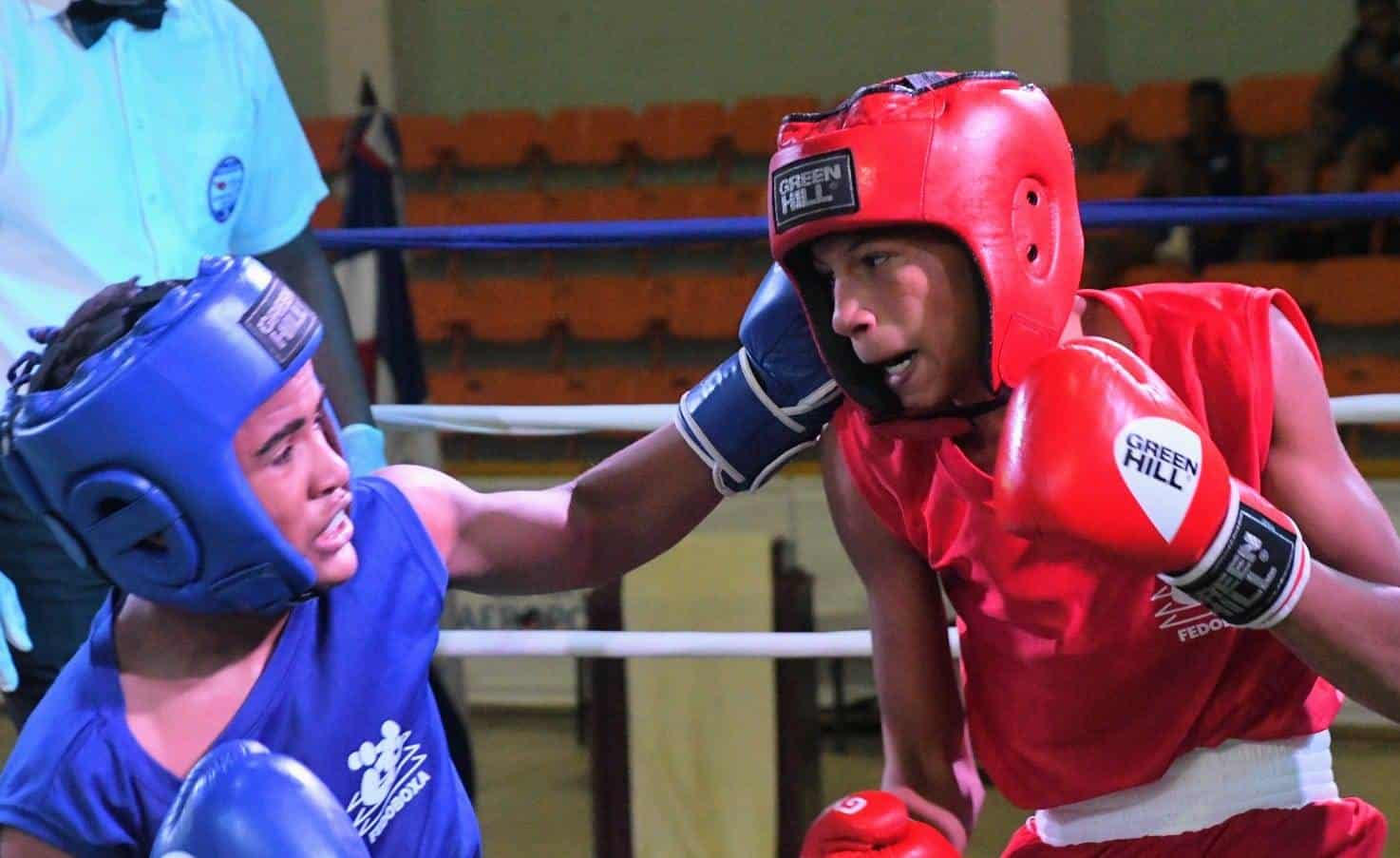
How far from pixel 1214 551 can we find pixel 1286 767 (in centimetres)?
35

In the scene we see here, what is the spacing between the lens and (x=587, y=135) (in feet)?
22.0

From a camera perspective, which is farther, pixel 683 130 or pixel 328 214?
pixel 328 214

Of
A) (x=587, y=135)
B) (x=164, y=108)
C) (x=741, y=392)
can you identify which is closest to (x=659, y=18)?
(x=587, y=135)

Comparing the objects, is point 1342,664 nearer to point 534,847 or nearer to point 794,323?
point 794,323

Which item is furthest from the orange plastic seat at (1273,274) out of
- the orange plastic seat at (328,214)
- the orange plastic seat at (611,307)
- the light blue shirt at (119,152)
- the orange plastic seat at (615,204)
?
the light blue shirt at (119,152)

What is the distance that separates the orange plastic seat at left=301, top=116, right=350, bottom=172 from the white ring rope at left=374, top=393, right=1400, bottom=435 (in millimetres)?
4279

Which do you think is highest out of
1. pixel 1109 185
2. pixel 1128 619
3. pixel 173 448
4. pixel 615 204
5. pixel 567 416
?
pixel 173 448

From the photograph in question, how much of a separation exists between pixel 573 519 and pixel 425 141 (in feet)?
18.0

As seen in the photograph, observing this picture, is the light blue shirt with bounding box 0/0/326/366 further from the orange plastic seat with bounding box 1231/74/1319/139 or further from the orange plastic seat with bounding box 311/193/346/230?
the orange plastic seat with bounding box 311/193/346/230

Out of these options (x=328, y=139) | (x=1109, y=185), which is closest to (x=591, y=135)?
(x=328, y=139)

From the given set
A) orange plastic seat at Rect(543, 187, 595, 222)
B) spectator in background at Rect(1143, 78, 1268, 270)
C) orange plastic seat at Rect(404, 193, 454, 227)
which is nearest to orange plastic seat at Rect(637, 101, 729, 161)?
orange plastic seat at Rect(543, 187, 595, 222)

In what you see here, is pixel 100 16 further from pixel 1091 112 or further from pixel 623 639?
pixel 1091 112

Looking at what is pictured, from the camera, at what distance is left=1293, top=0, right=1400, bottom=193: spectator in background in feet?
16.6

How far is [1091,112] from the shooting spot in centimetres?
595
